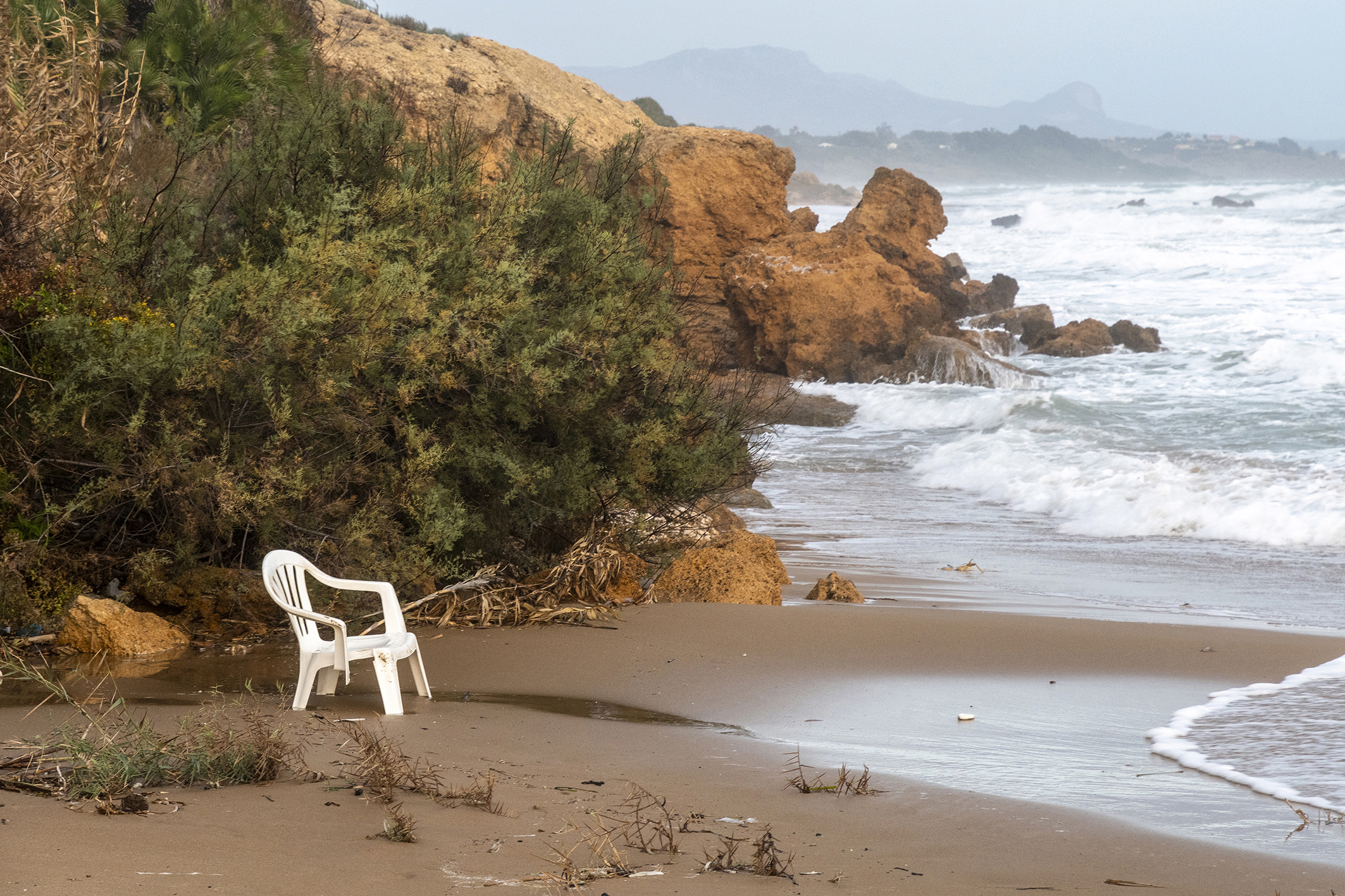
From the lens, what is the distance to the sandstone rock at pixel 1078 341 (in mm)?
26719

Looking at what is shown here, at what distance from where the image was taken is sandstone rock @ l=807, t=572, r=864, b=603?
880cm

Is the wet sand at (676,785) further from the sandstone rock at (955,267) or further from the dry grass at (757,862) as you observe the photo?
the sandstone rock at (955,267)

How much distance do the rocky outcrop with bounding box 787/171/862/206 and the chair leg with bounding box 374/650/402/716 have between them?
→ 84609mm

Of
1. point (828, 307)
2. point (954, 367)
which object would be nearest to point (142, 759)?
point (828, 307)

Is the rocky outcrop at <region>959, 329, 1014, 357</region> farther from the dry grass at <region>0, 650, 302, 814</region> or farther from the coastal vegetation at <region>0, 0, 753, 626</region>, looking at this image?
the dry grass at <region>0, 650, 302, 814</region>

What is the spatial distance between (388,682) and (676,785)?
1702 millimetres

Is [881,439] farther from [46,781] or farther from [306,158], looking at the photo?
[46,781]

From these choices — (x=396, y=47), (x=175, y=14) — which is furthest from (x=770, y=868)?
(x=396, y=47)

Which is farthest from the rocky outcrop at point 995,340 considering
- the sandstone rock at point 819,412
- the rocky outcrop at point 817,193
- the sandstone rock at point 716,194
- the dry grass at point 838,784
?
the rocky outcrop at point 817,193

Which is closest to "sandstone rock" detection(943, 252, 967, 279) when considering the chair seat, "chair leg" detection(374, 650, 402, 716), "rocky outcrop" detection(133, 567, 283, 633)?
"rocky outcrop" detection(133, 567, 283, 633)

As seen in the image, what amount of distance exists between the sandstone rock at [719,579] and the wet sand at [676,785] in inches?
20.3

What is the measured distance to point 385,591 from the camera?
6.17 meters

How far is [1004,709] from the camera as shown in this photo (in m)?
6.09

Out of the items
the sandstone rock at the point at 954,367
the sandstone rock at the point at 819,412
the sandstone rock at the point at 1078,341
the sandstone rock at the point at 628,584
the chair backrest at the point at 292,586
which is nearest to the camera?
the chair backrest at the point at 292,586
